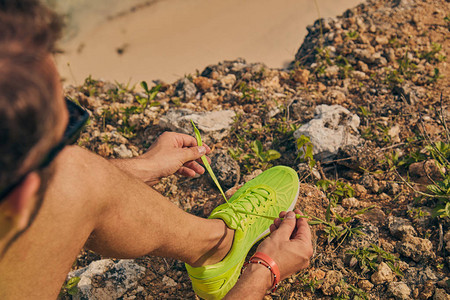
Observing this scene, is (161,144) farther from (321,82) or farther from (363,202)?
(321,82)

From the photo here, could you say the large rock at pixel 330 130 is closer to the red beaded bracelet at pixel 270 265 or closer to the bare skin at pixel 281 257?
the bare skin at pixel 281 257

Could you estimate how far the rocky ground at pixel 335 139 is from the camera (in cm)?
226

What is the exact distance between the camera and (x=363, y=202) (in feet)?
8.61

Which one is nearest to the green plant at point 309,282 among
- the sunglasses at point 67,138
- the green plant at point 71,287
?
the green plant at point 71,287

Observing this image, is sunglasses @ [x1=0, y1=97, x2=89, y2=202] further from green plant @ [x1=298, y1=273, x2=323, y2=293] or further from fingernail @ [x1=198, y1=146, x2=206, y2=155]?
green plant @ [x1=298, y1=273, x2=323, y2=293]

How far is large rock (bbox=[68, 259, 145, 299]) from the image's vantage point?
7.34 ft

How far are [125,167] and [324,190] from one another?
1.41 meters

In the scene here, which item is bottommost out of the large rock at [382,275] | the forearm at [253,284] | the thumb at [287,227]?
the large rock at [382,275]

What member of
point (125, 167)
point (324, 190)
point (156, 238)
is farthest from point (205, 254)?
point (324, 190)

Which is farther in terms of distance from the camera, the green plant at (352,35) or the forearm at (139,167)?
the green plant at (352,35)

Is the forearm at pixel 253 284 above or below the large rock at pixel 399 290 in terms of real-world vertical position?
above

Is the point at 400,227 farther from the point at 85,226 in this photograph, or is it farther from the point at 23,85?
the point at 23,85

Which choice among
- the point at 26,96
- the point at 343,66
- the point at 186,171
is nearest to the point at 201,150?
the point at 186,171

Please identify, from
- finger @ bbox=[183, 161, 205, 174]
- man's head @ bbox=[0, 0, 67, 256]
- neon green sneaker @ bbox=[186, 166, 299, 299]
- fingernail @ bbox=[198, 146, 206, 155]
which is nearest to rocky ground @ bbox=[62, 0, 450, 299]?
neon green sneaker @ bbox=[186, 166, 299, 299]
